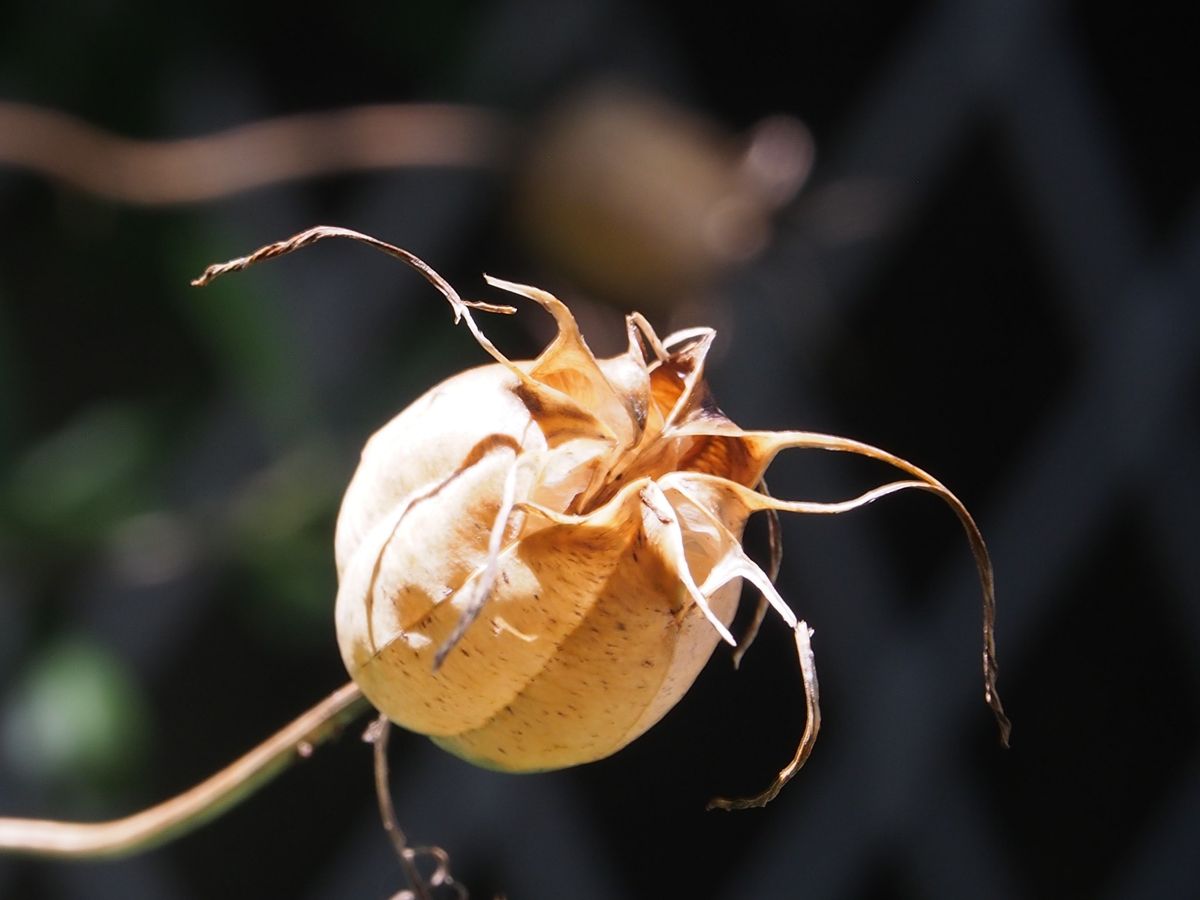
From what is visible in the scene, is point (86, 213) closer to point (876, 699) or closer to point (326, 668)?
point (326, 668)

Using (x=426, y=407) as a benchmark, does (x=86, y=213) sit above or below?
below

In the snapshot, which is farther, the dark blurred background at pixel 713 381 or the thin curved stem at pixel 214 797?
the dark blurred background at pixel 713 381

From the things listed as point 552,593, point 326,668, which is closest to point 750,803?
point 552,593

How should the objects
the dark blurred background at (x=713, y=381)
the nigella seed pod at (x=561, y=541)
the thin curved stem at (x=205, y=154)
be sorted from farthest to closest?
the dark blurred background at (x=713, y=381) → the thin curved stem at (x=205, y=154) → the nigella seed pod at (x=561, y=541)

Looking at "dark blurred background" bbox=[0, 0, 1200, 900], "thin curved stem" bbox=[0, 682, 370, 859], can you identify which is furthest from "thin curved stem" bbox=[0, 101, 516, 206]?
"thin curved stem" bbox=[0, 682, 370, 859]

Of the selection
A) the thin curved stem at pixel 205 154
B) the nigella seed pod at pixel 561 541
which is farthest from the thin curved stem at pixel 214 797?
the thin curved stem at pixel 205 154

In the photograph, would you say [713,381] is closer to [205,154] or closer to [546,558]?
[205,154]

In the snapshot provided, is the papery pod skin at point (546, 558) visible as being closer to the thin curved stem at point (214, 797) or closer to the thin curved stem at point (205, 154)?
the thin curved stem at point (214, 797)
